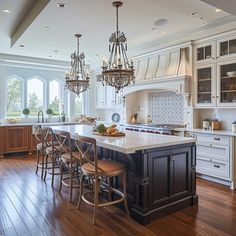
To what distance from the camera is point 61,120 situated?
8.05 m

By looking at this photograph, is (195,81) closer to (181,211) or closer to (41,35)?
(181,211)

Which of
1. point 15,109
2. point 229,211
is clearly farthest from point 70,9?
point 15,109

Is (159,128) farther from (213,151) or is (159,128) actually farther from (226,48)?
(226,48)

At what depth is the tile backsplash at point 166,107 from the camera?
5.70 m

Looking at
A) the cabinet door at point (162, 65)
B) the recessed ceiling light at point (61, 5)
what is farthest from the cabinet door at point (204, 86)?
the recessed ceiling light at point (61, 5)

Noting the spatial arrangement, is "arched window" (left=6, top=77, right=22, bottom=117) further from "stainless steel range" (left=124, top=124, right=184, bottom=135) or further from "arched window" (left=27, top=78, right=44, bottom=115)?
"stainless steel range" (left=124, top=124, right=184, bottom=135)

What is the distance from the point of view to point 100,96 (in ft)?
26.8

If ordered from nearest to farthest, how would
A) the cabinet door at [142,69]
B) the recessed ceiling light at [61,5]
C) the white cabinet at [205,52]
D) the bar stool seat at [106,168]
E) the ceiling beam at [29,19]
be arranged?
1. the bar stool seat at [106,168]
2. the recessed ceiling light at [61,5]
3. the ceiling beam at [29,19]
4. the white cabinet at [205,52]
5. the cabinet door at [142,69]

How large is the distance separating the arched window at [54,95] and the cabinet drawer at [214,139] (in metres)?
5.27

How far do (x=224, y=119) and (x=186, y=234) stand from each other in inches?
113

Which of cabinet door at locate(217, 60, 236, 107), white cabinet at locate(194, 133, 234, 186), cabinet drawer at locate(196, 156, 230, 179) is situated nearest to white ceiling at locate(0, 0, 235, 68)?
cabinet door at locate(217, 60, 236, 107)

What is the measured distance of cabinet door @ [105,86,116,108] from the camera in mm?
7494

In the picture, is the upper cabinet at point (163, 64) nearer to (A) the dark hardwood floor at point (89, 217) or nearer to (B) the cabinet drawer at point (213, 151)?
(B) the cabinet drawer at point (213, 151)

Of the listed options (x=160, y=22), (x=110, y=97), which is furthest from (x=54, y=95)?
(x=160, y=22)
